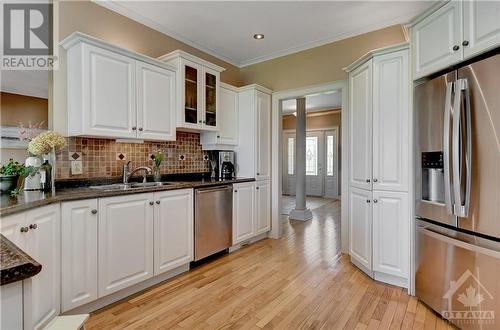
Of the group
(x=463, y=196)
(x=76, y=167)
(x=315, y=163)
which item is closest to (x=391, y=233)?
(x=463, y=196)

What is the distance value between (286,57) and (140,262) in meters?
3.24

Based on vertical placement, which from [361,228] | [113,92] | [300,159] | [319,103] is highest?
[319,103]

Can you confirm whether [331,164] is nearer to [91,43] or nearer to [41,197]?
[91,43]

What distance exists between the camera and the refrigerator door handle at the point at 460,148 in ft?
5.73

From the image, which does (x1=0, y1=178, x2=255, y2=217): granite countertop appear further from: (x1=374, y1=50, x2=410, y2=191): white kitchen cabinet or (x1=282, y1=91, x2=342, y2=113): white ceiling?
(x1=282, y1=91, x2=342, y2=113): white ceiling

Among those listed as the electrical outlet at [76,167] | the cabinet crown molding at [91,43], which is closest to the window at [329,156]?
the cabinet crown molding at [91,43]

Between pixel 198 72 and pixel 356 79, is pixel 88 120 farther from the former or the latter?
pixel 356 79

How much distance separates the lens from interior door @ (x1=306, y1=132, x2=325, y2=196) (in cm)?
828

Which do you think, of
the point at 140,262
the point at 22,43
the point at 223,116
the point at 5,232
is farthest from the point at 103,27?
the point at 140,262

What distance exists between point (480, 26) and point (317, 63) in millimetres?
1992

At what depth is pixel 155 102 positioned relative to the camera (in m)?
2.65

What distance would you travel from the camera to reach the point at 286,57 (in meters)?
3.81

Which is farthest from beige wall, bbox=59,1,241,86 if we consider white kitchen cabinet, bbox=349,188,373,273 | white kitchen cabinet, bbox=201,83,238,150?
white kitchen cabinet, bbox=349,188,373,273

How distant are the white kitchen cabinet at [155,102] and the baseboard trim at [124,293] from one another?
4.46 ft
